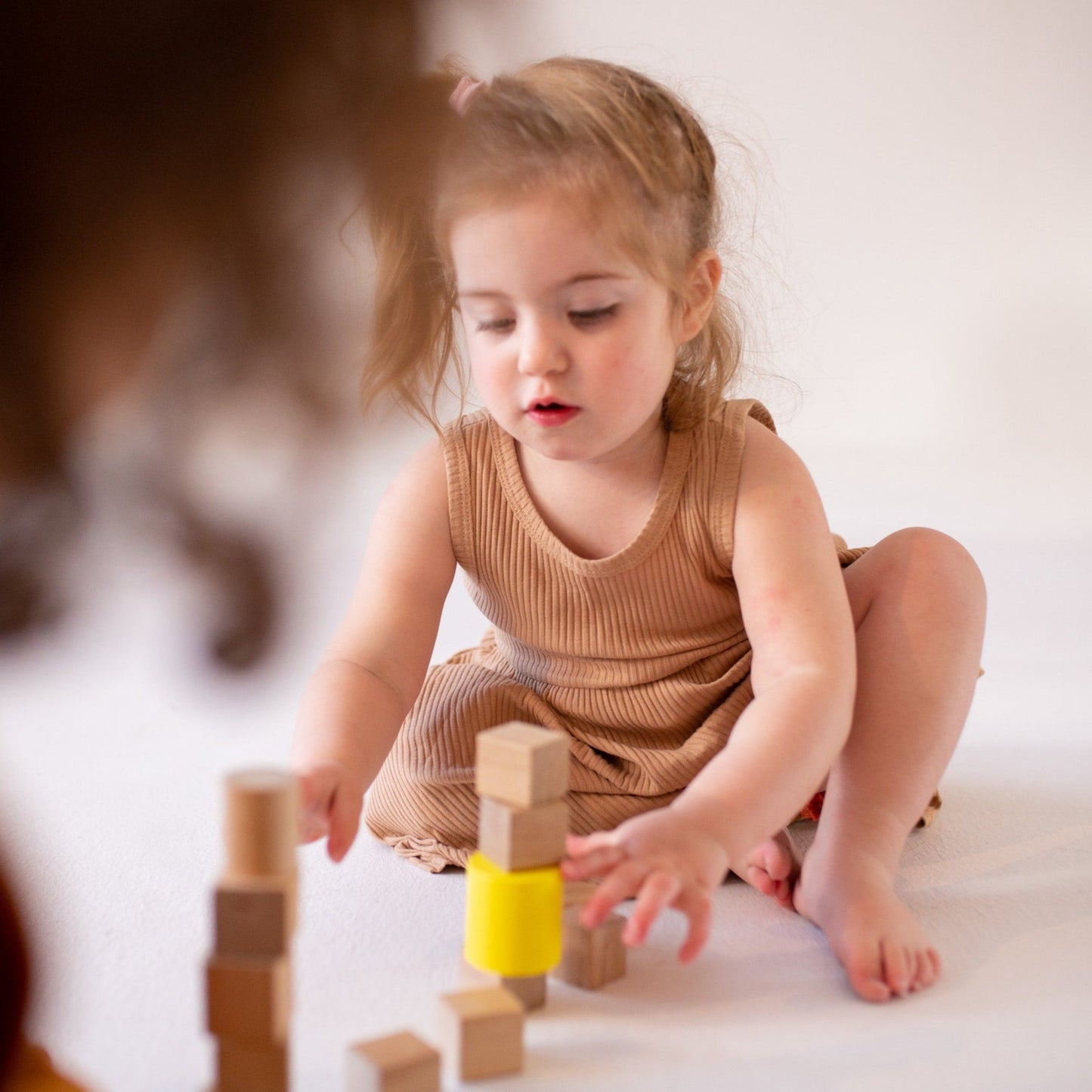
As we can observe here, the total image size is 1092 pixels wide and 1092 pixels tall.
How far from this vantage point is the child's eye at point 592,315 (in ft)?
3.19

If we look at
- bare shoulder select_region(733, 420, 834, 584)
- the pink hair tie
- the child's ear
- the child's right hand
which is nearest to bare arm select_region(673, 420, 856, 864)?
bare shoulder select_region(733, 420, 834, 584)

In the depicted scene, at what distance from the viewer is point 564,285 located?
953mm

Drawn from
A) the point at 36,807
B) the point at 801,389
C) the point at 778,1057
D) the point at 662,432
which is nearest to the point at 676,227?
the point at 662,432

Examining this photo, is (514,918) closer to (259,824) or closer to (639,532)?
(259,824)

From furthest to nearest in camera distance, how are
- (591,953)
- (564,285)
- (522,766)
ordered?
(564,285) < (591,953) < (522,766)

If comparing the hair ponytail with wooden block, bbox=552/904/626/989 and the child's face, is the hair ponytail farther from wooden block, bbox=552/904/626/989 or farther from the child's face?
wooden block, bbox=552/904/626/989

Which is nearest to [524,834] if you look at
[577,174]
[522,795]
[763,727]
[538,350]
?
[522,795]

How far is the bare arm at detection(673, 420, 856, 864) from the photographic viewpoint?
87cm

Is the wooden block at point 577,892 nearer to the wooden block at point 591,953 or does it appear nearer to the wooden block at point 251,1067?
the wooden block at point 591,953

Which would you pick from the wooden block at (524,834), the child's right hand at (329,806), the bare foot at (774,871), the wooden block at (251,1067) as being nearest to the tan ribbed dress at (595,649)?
the bare foot at (774,871)

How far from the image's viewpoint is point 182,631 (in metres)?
0.37

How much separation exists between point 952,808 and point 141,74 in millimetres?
1063

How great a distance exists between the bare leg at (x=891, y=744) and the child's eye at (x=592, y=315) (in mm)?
332

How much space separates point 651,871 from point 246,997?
24cm
